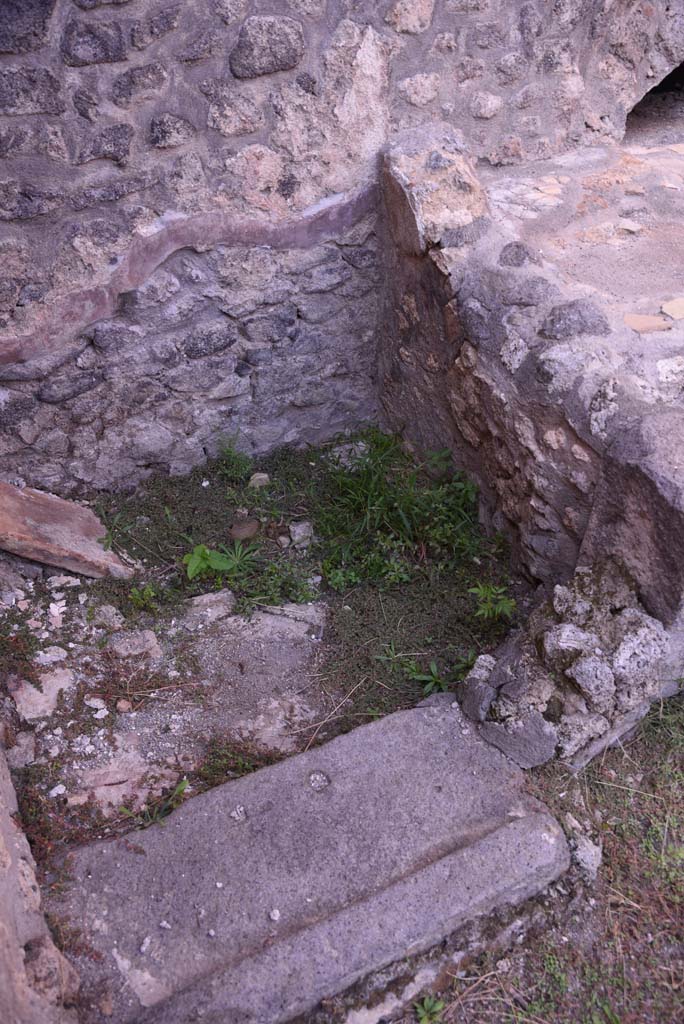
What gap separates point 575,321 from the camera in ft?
8.13

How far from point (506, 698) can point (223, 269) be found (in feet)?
5.57

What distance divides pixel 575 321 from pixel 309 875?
1.67 m

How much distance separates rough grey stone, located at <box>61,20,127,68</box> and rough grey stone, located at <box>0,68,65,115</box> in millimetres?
83

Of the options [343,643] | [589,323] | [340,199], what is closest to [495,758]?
[343,643]

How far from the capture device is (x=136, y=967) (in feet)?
5.67

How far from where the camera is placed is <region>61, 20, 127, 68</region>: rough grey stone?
2354mm

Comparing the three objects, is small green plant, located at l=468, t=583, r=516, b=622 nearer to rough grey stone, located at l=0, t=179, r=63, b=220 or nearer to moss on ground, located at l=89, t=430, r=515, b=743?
moss on ground, located at l=89, t=430, r=515, b=743

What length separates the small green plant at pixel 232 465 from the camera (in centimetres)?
319

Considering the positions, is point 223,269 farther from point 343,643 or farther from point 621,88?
point 621,88

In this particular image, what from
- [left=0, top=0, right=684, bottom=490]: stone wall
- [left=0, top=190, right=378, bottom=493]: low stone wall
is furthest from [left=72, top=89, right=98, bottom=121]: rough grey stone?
[left=0, top=190, right=378, bottom=493]: low stone wall

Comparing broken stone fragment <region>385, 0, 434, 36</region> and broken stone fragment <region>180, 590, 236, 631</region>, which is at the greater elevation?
broken stone fragment <region>385, 0, 434, 36</region>

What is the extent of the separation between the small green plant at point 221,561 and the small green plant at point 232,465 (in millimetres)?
380

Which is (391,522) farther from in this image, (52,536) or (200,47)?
(200,47)

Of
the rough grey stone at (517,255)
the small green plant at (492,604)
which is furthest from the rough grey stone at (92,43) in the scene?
the small green plant at (492,604)
